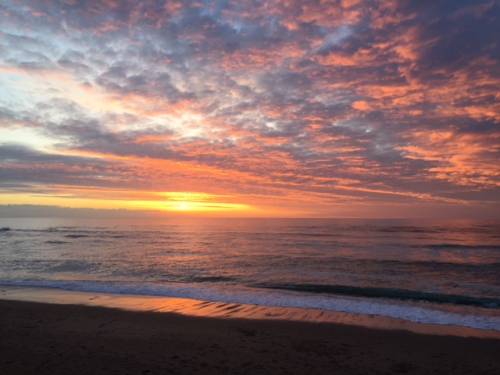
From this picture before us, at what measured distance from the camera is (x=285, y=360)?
27.2ft

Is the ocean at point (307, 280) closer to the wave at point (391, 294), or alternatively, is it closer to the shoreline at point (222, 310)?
the wave at point (391, 294)

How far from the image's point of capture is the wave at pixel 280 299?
12.7m

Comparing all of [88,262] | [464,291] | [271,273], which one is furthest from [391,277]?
[88,262]

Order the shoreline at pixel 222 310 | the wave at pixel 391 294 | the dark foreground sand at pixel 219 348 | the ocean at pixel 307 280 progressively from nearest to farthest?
the dark foreground sand at pixel 219 348, the shoreline at pixel 222 310, the ocean at pixel 307 280, the wave at pixel 391 294

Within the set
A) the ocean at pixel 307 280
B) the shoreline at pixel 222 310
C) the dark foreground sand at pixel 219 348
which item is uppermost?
the dark foreground sand at pixel 219 348

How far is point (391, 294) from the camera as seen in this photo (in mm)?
17547

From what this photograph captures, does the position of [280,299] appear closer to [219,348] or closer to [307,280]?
[307,280]

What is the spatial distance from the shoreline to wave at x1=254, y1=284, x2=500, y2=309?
15.3 feet

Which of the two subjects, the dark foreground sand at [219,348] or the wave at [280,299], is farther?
the wave at [280,299]

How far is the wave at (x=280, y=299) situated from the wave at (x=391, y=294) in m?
1.17

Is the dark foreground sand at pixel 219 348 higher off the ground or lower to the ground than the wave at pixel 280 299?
higher

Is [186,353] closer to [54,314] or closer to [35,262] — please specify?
[54,314]

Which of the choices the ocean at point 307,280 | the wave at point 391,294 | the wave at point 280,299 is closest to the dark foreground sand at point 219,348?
the wave at point 280,299

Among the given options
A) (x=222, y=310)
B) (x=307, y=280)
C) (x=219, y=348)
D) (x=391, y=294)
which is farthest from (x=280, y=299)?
(x=219, y=348)
